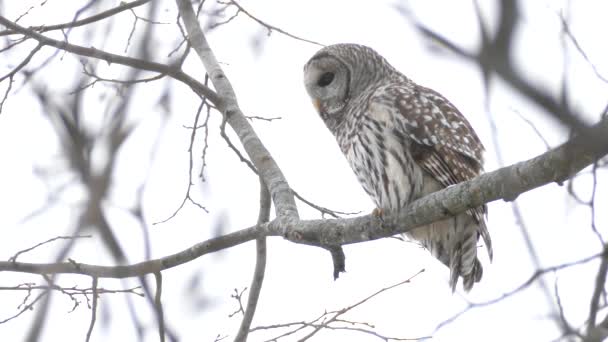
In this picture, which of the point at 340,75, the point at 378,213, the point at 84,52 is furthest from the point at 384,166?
the point at 84,52

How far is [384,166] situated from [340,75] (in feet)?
4.89

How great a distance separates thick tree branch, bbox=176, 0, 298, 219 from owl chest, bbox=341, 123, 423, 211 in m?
0.60

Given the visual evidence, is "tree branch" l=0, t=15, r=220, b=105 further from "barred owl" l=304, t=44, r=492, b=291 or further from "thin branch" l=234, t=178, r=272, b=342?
"barred owl" l=304, t=44, r=492, b=291

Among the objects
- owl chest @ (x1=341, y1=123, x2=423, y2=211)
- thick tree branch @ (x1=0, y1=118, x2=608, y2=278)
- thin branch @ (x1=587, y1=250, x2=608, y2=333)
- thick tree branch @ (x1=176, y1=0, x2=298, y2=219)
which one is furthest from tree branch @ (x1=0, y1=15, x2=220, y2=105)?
thin branch @ (x1=587, y1=250, x2=608, y2=333)

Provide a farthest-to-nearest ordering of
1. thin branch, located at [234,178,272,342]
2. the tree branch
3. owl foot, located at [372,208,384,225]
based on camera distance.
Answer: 1. thin branch, located at [234,178,272,342]
2. owl foot, located at [372,208,384,225]
3. the tree branch

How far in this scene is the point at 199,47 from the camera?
202 inches

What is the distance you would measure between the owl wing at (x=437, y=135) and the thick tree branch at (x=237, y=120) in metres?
0.82

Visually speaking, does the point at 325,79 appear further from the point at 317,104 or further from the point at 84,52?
the point at 84,52

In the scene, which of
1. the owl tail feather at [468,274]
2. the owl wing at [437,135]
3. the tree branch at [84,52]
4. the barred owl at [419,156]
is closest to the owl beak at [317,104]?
the barred owl at [419,156]

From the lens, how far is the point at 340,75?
19.9 ft

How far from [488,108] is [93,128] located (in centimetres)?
63

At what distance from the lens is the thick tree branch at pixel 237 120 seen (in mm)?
4359

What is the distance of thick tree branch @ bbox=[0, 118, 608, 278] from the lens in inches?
107

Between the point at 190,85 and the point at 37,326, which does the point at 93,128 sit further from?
the point at 190,85
